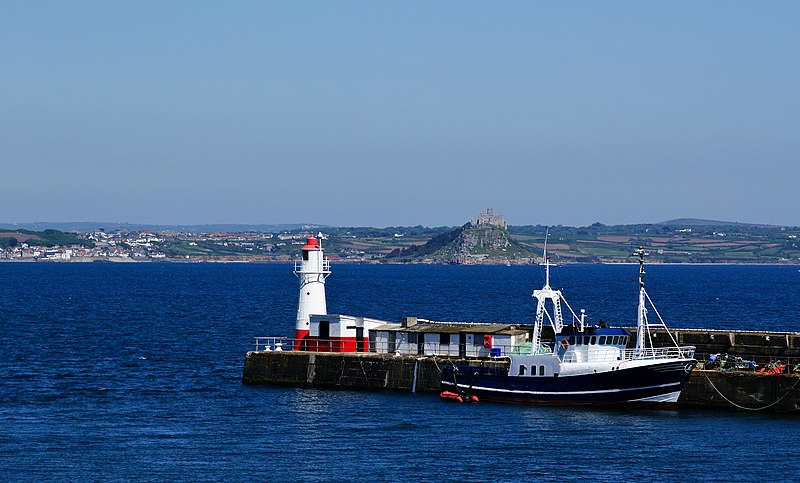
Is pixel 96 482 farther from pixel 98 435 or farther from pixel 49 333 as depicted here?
pixel 49 333

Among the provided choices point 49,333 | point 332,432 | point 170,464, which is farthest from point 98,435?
point 49,333

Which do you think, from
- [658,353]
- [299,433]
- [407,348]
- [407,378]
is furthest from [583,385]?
[299,433]

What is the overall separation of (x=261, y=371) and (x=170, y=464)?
65.8 feet

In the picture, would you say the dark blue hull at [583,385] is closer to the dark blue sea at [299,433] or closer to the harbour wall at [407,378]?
the dark blue sea at [299,433]

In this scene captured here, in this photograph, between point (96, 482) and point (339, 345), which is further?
point (339, 345)

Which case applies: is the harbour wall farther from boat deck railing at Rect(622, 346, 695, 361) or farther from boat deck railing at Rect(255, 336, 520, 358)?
boat deck railing at Rect(622, 346, 695, 361)

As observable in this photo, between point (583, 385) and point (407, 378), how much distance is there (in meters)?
9.76

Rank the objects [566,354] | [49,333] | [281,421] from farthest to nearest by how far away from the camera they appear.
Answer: [49,333] → [566,354] → [281,421]

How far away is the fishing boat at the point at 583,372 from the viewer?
5369cm

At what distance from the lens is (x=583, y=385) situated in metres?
55.2

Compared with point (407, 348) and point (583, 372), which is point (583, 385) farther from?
point (407, 348)

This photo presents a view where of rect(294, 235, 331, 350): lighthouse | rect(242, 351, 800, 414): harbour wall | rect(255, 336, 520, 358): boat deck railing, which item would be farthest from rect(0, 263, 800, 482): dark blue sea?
rect(294, 235, 331, 350): lighthouse

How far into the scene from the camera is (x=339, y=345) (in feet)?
206

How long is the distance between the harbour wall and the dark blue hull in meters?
1.20
